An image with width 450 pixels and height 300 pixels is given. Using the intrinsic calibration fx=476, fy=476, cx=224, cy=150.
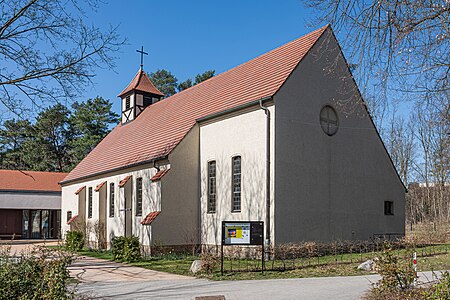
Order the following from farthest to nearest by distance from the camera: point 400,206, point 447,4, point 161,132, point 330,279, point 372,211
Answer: point 161,132, point 400,206, point 372,211, point 330,279, point 447,4

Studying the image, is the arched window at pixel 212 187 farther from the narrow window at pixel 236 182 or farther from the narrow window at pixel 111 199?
the narrow window at pixel 111 199

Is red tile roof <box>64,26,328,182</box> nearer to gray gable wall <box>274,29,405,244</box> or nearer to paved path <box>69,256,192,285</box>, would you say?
gray gable wall <box>274,29,405,244</box>

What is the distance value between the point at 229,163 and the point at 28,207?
26972 millimetres

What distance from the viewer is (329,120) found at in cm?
2223

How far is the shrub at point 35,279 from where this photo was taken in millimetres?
8383

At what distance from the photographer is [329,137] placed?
868 inches

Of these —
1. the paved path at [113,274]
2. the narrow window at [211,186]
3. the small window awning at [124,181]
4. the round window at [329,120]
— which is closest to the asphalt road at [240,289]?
the paved path at [113,274]

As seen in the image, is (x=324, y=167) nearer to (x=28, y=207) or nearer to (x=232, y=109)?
(x=232, y=109)

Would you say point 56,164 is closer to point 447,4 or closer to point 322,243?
point 322,243

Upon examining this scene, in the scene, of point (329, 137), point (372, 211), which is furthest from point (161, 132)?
point (372, 211)

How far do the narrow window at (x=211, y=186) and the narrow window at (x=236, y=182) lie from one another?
166 centimetres

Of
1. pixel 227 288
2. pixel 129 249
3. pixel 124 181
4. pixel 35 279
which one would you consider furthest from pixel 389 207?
pixel 35 279

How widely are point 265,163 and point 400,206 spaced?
9.50m

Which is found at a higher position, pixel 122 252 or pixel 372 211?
pixel 372 211
